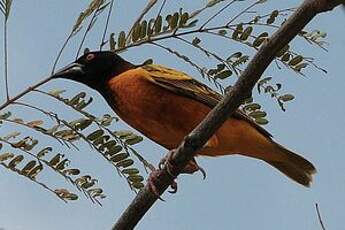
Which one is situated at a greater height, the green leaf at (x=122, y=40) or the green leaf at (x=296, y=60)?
the green leaf at (x=296, y=60)

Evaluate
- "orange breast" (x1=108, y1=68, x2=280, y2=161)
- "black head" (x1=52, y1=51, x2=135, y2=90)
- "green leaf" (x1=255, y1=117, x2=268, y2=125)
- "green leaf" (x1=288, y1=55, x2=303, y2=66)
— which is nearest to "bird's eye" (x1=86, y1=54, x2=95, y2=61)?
"black head" (x1=52, y1=51, x2=135, y2=90)

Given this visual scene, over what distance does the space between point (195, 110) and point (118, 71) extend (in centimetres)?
58

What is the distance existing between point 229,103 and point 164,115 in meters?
1.86

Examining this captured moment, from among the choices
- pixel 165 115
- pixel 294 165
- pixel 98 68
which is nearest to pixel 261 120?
pixel 165 115

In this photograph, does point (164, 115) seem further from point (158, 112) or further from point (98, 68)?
point (98, 68)

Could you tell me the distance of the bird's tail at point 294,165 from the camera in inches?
165

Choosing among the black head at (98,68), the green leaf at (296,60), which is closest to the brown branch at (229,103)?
the green leaf at (296,60)

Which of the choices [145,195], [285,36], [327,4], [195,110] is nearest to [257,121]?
[195,110]

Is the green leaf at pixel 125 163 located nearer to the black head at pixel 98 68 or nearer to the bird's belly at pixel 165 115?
the bird's belly at pixel 165 115

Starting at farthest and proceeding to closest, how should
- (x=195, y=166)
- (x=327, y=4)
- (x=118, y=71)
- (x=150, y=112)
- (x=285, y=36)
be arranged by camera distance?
(x=118, y=71) → (x=150, y=112) → (x=195, y=166) → (x=285, y=36) → (x=327, y=4)

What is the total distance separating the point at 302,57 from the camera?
2900mm

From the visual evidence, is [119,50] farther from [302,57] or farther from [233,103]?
[233,103]

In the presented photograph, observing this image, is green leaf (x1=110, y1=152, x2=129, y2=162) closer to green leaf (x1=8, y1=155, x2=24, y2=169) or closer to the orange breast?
green leaf (x1=8, y1=155, x2=24, y2=169)

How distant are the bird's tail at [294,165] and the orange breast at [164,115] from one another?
0.34 metres
